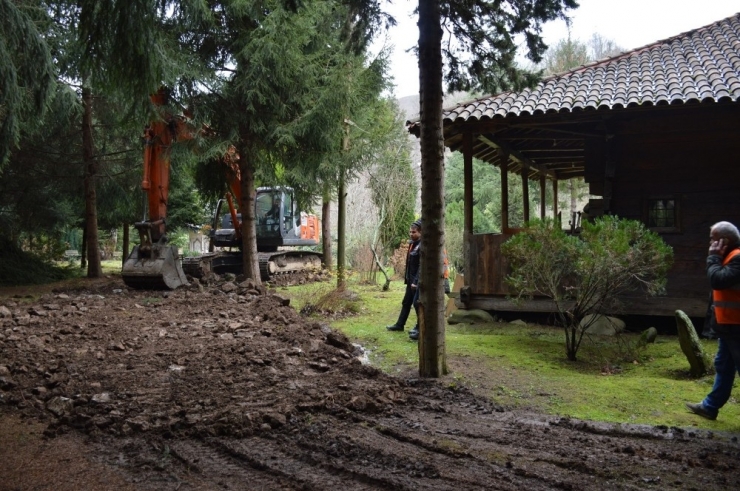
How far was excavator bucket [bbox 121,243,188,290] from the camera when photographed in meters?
13.4

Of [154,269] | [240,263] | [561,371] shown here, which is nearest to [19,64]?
[561,371]

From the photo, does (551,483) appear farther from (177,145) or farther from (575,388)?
(177,145)

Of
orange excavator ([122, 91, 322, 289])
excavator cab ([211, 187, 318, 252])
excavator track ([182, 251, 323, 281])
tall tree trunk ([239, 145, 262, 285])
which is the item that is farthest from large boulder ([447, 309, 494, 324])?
excavator cab ([211, 187, 318, 252])

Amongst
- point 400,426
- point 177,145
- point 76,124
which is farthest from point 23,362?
point 76,124

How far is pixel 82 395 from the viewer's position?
562 centimetres

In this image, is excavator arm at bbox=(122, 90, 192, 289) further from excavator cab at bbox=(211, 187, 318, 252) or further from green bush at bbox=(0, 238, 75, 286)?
green bush at bbox=(0, 238, 75, 286)

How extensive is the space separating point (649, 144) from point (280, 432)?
8308 millimetres

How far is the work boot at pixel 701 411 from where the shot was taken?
5.53 meters

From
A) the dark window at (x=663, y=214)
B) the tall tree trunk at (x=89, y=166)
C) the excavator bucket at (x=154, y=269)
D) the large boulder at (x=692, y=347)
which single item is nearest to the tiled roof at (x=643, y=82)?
the dark window at (x=663, y=214)

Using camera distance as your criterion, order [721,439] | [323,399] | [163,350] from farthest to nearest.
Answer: [163,350]
[323,399]
[721,439]

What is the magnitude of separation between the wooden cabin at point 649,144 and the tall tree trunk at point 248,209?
217 inches

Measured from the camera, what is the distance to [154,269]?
43.7ft

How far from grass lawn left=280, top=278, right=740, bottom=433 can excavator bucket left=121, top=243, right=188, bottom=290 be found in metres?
4.35

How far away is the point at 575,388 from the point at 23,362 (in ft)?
19.6
